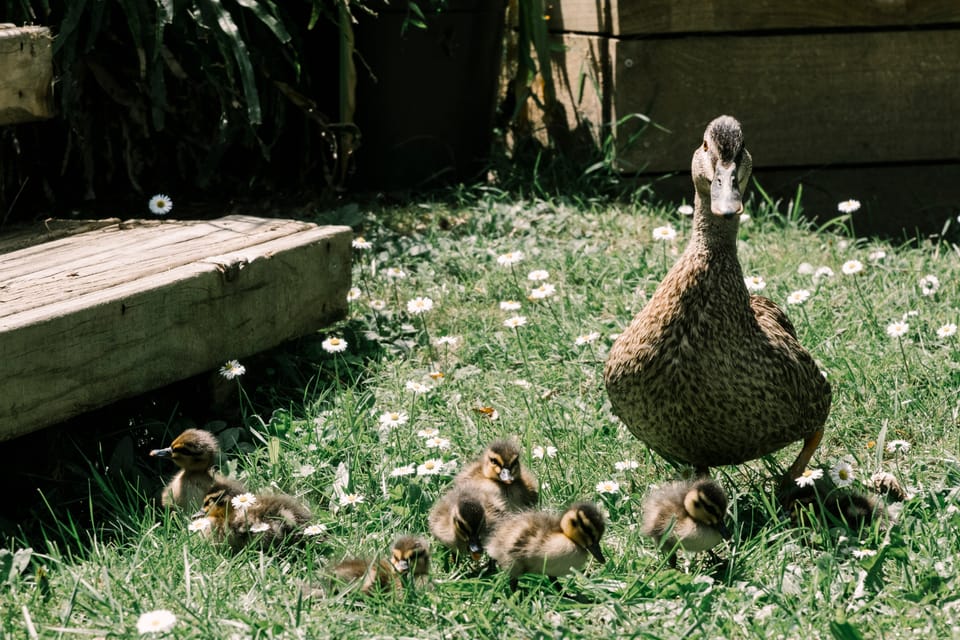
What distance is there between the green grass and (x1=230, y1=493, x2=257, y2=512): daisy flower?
0.14m

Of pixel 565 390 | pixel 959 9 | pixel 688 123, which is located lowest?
pixel 565 390

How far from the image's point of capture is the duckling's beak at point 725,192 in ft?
10.6

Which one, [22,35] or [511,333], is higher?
[22,35]

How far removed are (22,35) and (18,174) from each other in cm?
135

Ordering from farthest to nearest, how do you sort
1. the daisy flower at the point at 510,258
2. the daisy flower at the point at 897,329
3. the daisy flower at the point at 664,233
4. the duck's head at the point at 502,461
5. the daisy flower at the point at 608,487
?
the daisy flower at the point at 664,233
the daisy flower at the point at 510,258
the daisy flower at the point at 897,329
the daisy flower at the point at 608,487
the duck's head at the point at 502,461

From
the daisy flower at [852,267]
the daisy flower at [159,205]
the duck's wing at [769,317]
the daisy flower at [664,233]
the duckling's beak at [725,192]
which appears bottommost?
the daisy flower at [852,267]

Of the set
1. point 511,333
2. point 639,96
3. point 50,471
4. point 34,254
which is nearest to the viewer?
point 50,471

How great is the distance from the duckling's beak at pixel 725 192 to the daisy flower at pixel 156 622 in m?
1.78

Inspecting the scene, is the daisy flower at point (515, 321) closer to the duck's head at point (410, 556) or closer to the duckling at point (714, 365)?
the duckling at point (714, 365)

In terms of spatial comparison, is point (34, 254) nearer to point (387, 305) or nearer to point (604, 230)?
point (387, 305)

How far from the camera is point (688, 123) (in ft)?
20.6

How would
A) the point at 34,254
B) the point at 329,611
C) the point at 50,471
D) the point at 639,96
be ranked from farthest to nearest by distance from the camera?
the point at 639,96
the point at 34,254
the point at 50,471
the point at 329,611

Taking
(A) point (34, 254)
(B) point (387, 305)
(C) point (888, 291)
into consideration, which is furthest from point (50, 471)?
(C) point (888, 291)

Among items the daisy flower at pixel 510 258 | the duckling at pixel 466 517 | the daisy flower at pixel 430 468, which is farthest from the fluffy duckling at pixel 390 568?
the daisy flower at pixel 510 258
